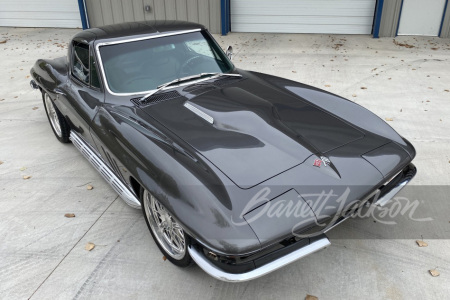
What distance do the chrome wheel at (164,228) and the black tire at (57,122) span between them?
2313 mm

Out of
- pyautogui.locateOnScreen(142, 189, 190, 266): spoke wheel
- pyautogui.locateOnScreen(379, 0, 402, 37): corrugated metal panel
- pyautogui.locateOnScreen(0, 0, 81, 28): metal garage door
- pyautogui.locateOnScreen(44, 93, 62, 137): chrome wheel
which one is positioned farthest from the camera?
pyautogui.locateOnScreen(0, 0, 81, 28): metal garage door

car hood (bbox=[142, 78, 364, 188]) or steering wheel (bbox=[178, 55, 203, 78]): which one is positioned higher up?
steering wheel (bbox=[178, 55, 203, 78])

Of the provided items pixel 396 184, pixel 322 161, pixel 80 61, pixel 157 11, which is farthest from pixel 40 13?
pixel 396 184

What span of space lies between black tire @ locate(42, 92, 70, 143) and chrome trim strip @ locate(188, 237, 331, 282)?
304 centimetres

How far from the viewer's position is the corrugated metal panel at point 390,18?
9.42m

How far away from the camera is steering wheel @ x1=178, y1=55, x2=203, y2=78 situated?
3.57 m

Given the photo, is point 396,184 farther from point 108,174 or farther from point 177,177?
point 108,174

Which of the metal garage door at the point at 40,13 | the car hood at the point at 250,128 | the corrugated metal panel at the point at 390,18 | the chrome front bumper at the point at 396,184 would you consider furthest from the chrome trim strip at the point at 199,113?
the metal garage door at the point at 40,13

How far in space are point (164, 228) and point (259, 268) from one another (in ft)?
3.21

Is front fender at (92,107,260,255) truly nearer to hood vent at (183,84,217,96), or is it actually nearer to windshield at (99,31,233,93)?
windshield at (99,31,233,93)

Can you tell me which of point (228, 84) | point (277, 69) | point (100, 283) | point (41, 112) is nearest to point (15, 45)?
point (41, 112)

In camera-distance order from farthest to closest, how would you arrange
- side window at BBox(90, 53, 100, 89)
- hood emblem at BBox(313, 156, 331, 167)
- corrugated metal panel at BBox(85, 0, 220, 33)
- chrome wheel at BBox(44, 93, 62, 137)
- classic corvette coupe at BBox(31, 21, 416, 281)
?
corrugated metal panel at BBox(85, 0, 220, 33) → chrome wheel at BBox(44, 93, 62, 137) → side window at BBox(90, 53, 100, 89) → hood emblem at BBox(313, 156, 331, 167) → classic corvette coupe at BBox(31, 21, 416, 281)

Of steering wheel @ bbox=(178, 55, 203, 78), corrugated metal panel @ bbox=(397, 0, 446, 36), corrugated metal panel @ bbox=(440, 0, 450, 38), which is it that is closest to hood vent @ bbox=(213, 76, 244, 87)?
steering wheel @ bbox=(178, 55, 203, 78)

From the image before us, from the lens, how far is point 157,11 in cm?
1096
